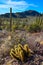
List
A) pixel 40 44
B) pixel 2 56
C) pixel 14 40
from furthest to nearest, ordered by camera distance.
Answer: pixel 14 40 → pixel 40 44 → pixel 2 56

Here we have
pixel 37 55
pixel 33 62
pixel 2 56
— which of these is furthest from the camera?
pixel 2 56

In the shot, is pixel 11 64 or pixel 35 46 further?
pixel 35 46

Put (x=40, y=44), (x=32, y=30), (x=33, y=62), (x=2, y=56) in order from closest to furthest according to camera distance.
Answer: (x=33, y=62), (x=2, y=56), (x=40, y=44), (x=32, y=30)

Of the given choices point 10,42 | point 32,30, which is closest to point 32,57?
point 10,42

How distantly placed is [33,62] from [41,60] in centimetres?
44

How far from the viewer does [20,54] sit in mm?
10938

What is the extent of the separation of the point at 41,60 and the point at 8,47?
304 centimetres

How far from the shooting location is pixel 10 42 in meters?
13.6

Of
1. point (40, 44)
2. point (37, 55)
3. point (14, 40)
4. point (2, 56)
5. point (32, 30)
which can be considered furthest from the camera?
point (32, 30)

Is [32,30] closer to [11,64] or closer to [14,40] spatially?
[14,40]

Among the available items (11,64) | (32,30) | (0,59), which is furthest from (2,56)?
(32,30)

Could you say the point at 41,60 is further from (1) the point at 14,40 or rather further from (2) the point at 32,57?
(1) the point at 14,40

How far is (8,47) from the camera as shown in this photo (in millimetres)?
13016

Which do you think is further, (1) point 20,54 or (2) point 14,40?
(2) point 14,40
